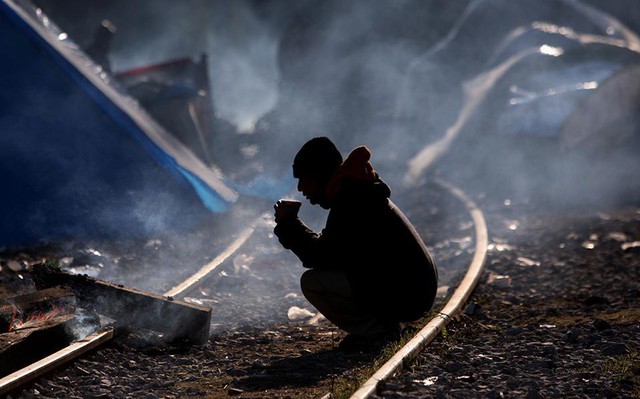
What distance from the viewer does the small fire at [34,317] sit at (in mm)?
4746

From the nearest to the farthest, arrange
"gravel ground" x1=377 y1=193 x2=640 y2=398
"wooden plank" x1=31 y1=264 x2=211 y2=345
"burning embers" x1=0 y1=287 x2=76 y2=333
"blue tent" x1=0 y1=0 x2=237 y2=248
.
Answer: "gravel ground" x1=377 y1=193 x2=640 y2=398
"burning embers" x1=0 y1=287 x2=76 y2=333
"wooden plank" x1=31 y1=264 x2=211 y2=345
"blue tent" x1=0 y1=0 x2=237 y2=248

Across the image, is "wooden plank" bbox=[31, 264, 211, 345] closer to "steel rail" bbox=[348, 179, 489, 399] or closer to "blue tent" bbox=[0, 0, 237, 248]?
"steel rail" bbox=[348, 179, 489, 399]

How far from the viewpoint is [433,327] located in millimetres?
5113

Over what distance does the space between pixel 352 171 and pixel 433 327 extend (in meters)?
1.21

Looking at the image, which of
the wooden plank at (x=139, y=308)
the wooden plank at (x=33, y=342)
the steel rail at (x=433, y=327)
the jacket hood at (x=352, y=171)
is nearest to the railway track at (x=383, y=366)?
the steel rail at (x=433, y=327)

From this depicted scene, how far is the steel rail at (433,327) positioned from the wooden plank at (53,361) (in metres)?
1.54

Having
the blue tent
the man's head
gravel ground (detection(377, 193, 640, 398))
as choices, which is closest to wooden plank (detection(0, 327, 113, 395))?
the man's head

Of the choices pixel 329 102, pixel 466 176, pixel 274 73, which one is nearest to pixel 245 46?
pixel 274 73

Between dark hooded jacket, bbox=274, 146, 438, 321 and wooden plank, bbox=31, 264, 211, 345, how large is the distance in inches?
34.8

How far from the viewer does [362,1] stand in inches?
846

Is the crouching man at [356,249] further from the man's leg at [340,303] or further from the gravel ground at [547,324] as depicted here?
the gravel ground at [547,324]

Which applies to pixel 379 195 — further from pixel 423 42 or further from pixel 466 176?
pixel 423 42

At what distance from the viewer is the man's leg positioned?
4.95 m

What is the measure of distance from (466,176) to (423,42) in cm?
901
